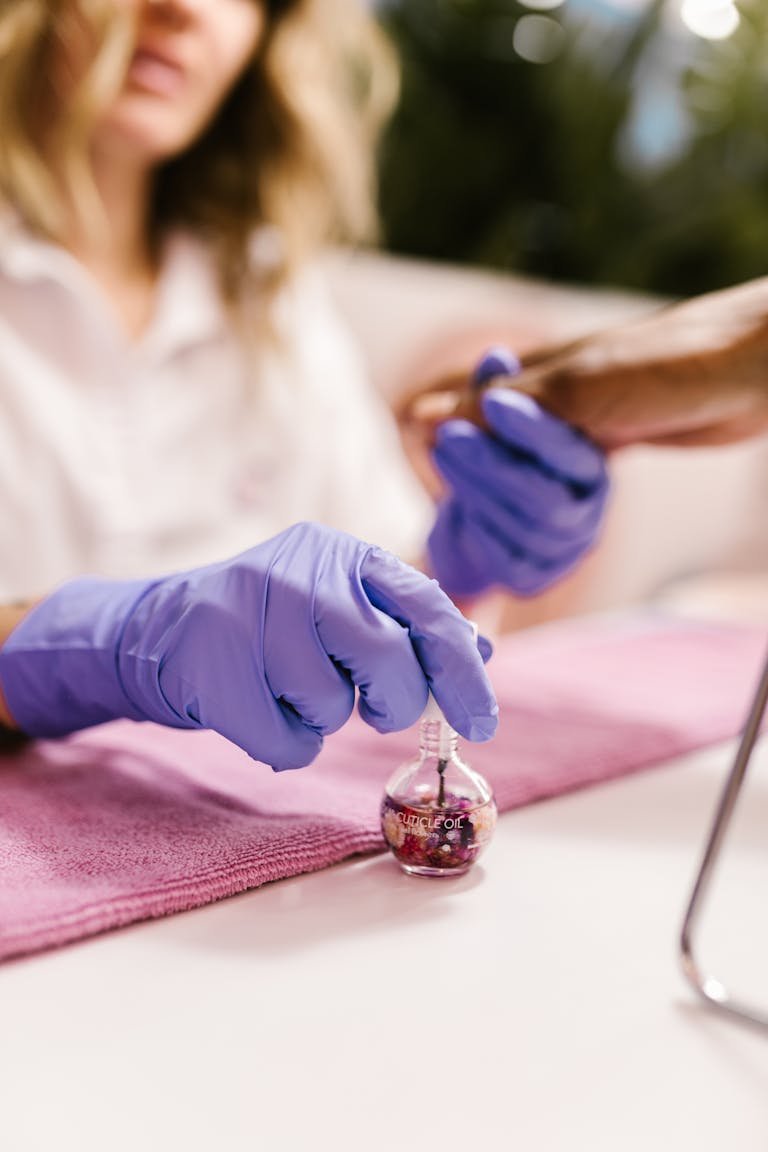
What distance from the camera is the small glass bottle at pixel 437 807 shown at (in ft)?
1.55

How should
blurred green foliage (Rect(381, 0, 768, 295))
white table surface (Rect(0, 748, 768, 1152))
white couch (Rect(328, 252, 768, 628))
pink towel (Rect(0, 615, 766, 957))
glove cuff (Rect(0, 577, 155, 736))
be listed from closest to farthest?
1. white table surface (Rect(0, 748, 768, 1152))
2. pink towel (Rect(0, 615, 766, 957))
3. glove cuff (Rect(0, 577, 155, 736))
4. white couch (Rect(328, 252, 768, 628))
5. blurred green foliage (Rect(381, 0, 768, 295))

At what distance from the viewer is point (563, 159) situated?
2.05m

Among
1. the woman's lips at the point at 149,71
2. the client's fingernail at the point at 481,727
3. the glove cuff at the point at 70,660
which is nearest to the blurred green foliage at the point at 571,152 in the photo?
the woman's lips at the point at 149,71

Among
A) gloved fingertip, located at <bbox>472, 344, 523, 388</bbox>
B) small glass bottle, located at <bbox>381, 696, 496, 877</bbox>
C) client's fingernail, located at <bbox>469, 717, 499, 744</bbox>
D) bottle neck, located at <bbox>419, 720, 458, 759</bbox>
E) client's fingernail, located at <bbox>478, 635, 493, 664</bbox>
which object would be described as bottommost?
small glass bottle, located at <bbox>381, 696, 496, 877</bbox>

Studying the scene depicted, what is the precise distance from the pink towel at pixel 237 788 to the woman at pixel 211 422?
0.04 metres

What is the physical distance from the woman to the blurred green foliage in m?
0.53

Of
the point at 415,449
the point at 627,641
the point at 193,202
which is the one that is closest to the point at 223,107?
the point at 193,202

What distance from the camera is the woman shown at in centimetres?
→ 49

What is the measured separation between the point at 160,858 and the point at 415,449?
0.65 meters

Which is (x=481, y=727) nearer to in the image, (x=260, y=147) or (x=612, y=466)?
(x=260, y=147)

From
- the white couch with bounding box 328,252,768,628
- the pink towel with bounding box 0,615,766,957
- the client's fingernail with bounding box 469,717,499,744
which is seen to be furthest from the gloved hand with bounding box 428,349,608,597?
the white couch with bounding box 328,252,768,628

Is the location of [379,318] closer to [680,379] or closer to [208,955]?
[680,379]

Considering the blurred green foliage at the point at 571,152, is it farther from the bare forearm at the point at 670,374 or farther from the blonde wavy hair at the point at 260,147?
the bare forearm at the point at 670,374

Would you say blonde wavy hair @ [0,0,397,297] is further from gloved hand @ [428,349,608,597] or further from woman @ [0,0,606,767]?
gloved hand @ [428,349,608,597]
